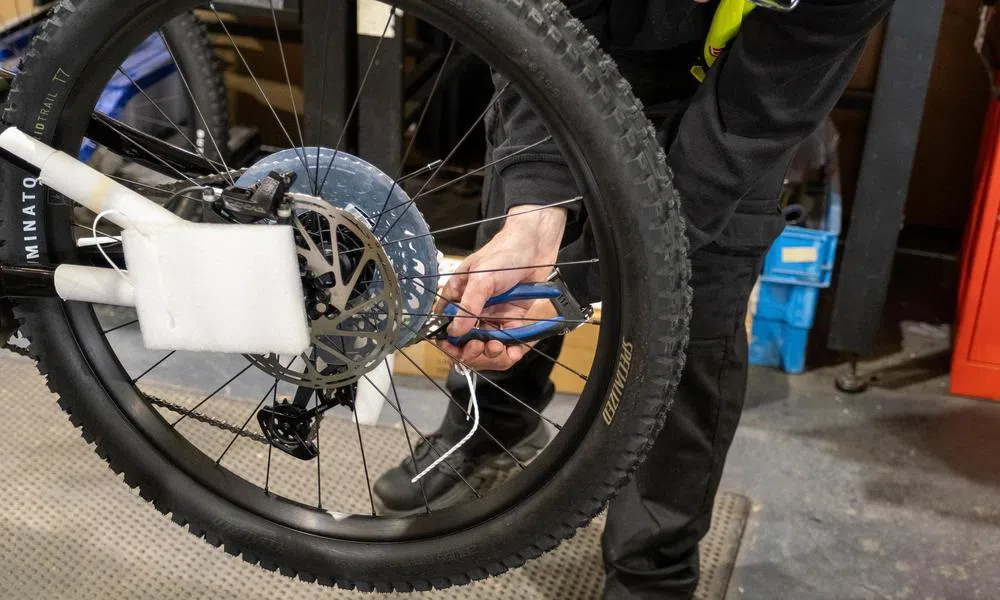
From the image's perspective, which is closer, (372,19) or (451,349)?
(451,349)

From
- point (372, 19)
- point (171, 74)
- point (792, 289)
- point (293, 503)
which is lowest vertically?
point (293, 503)

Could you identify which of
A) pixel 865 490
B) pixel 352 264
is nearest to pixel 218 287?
pixel 352 264

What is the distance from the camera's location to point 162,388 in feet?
5.13

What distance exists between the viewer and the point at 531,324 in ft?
2.85

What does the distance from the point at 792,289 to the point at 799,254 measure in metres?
0.08

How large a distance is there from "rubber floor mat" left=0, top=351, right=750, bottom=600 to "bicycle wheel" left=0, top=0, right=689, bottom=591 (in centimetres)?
33

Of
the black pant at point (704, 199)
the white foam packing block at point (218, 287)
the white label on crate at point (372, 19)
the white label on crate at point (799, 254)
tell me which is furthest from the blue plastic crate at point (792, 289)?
the white foam packing block at point (218, 287)

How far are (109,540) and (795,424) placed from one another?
1.09m

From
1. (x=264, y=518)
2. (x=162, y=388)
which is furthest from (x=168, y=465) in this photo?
(x=162, y=388)

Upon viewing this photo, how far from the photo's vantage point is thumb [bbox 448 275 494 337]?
2.79 feet

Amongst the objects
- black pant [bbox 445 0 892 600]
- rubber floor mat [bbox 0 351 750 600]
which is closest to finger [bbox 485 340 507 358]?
black pant [bbox 445 0 892 600]

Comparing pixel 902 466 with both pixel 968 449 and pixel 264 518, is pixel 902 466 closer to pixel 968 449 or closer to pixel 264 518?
pixel 968 449

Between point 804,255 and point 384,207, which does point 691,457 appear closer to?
point 384,207

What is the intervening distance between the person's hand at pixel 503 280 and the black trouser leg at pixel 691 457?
157mm
